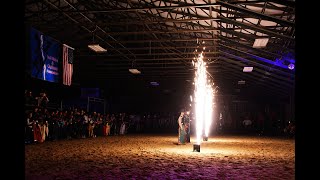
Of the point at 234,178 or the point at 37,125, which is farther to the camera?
the point at 37,125

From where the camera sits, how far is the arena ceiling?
50.7ft

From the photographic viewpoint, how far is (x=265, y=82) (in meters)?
31.6

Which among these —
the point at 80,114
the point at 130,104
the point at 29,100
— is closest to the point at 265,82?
the point at 130,104

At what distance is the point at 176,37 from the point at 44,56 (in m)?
8.71

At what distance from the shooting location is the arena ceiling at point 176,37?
608 inches

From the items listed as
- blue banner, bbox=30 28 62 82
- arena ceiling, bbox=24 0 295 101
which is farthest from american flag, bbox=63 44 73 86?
arena ceiling, bbox=24 0 295 101

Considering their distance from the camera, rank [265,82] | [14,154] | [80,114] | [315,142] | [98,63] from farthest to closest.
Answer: [265,82]
[98,63]
[80,114]
[14,154]
[315,142]

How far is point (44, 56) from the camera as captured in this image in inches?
680

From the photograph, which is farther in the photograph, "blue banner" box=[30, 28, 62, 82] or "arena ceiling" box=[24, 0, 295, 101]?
"blue banner" box=[30, 28, 62, 82]

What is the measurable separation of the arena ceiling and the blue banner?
115 cm

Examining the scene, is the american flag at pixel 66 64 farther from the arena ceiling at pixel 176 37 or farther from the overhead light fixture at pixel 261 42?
the overhead light fixture at pixel 261 42

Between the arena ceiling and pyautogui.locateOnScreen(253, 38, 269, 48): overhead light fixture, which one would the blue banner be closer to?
the arena ceiling

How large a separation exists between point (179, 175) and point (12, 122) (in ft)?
20.6

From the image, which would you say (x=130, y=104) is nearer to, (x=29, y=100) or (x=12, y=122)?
(x=29, y=100)
